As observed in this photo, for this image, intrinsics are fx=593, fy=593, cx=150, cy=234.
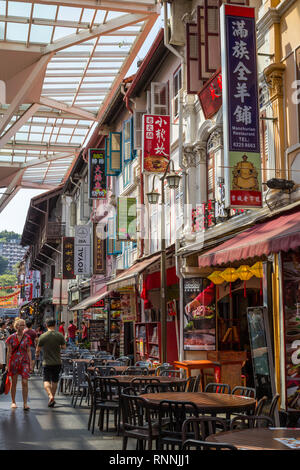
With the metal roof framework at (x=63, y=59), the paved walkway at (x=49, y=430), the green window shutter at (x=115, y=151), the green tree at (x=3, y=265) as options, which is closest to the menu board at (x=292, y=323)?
the paved walkway at (x=49, y=430)

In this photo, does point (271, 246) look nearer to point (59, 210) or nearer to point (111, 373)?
point (111, 373)

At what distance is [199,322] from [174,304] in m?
3.65

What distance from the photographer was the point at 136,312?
2206cm

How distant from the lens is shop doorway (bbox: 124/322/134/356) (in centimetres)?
2444

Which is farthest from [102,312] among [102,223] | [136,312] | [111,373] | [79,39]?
[111,373]

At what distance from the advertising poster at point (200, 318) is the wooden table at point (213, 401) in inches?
248

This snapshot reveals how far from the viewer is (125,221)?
2244 centimetres

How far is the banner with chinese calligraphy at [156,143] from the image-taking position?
17.3 metres

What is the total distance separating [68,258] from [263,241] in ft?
82.5

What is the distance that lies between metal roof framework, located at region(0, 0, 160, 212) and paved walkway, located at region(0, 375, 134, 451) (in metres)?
10.7

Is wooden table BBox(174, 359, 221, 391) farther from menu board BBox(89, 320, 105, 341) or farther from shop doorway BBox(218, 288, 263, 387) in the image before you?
menu board BBox(89, 320, 105, 341)

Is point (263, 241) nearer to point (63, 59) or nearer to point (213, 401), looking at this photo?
point (213, 401)

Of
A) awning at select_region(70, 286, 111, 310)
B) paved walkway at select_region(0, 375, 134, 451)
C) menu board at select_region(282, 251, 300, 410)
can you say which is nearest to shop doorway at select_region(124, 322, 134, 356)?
awning at select_region(70, 286, 111, 310)

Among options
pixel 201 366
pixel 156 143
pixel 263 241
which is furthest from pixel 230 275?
pixel 156 143
